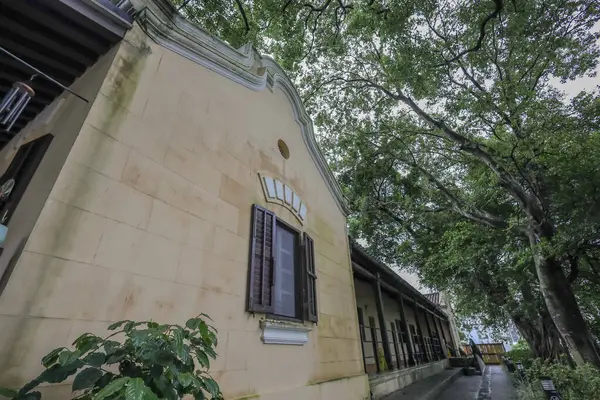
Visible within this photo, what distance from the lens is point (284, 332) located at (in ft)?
11.9

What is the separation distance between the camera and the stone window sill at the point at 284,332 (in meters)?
3.36

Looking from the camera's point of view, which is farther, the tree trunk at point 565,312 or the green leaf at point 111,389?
the tree trunk at point 565,312

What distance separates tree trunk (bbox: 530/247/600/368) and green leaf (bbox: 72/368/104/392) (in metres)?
9.23

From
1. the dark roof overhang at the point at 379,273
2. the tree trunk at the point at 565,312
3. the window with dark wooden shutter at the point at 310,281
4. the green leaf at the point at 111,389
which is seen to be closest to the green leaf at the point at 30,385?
the green leaf at the point at 111,389

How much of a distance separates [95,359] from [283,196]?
3291mm

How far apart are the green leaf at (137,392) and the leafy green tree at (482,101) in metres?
7.11

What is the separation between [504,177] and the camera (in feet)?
27.4

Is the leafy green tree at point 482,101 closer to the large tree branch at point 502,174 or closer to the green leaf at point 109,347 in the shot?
the large tree branch at point 502,174

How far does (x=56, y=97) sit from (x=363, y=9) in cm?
720

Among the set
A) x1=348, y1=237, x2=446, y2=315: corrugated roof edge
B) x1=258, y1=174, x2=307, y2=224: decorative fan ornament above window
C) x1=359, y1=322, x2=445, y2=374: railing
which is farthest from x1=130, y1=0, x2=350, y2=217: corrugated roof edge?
x1=359, y1=322, x2=445, y2=374: railing

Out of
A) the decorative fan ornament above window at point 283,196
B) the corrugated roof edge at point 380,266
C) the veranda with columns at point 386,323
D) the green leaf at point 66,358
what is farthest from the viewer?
the veranda with columns at point 386,323

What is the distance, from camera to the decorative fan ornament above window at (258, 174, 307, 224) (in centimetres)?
424

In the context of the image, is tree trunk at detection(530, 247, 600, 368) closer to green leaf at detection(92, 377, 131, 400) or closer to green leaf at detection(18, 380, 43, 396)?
green leaf at detection(92, 377, 131, 400)

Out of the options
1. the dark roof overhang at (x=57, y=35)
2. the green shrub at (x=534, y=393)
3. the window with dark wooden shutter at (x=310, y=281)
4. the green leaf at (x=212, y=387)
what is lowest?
the green shrub at (x=534, y=393)
